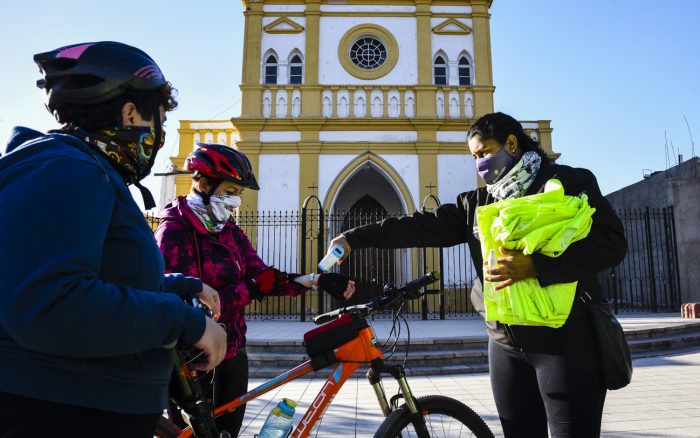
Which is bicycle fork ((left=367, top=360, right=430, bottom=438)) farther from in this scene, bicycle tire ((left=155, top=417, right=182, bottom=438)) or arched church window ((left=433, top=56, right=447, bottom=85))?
arched church window ((left=433, top=56, right=447, bottom=85))

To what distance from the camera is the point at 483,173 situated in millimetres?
2232

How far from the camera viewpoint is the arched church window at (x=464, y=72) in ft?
54.3

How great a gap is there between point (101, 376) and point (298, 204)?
14.0m

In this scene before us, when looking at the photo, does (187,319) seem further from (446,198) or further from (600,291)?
(446,198)

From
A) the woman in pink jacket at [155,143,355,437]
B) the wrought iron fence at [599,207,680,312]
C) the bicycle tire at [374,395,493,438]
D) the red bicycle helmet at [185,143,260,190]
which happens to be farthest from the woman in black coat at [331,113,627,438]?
the wrought iron fence at [599,207,680,312]

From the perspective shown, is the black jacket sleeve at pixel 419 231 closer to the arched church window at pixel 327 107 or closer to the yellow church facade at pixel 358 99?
the yellow church facade at pixel 358 99

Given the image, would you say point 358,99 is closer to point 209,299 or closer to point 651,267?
point 651,267

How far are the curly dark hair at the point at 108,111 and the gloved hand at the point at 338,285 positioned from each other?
1310 mm

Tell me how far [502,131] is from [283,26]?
16.0m

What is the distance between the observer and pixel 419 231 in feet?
8.29

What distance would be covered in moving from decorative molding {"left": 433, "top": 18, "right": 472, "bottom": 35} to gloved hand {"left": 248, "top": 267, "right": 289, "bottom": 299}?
15.9m

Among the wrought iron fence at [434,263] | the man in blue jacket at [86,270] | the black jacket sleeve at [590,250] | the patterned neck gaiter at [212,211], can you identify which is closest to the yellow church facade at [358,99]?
the wrought iron fence at [434,263]

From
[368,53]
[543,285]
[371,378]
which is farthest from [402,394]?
[368,53]

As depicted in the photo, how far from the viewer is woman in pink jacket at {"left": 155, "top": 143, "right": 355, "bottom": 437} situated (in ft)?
7.64
